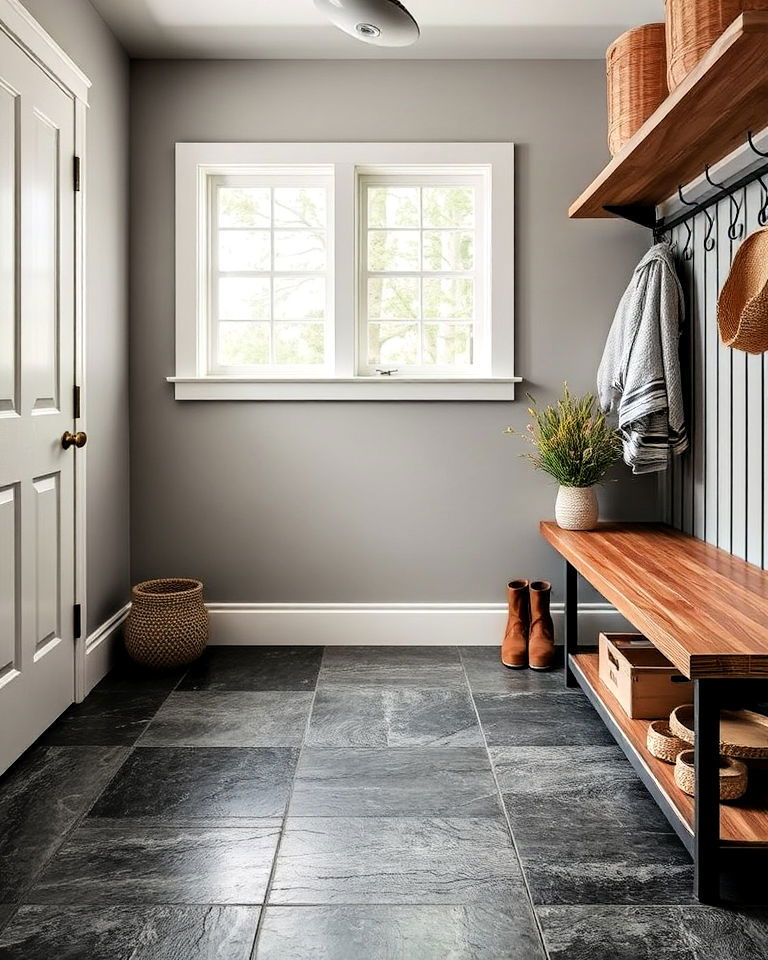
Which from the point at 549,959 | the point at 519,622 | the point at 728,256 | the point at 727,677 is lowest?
the point at 549,959

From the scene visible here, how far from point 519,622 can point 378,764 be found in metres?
1.09

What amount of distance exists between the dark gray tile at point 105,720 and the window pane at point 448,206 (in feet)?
7.22

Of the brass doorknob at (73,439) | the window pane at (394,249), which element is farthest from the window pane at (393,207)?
the brass doorknob at (73,439)

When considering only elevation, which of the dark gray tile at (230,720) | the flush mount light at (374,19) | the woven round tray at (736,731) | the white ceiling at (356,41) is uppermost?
the white ceiling at (356,41)

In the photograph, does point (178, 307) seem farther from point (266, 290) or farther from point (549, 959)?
point (549, 959)

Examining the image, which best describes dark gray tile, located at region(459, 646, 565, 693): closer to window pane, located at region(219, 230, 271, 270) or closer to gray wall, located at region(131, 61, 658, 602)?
gray wall, located at region(131, 61, 658, 602)

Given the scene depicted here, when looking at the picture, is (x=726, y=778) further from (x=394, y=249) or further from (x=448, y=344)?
(x=394, y=249)

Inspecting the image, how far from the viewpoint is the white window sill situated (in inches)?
138

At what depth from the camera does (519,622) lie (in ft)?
10.9

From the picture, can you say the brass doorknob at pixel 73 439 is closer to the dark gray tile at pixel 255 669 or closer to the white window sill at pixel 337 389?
the white window sill at pixel 337 389

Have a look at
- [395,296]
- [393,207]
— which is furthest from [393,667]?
[393,207]

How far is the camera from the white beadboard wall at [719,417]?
8.21 feet

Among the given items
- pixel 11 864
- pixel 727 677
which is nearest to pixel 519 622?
pixel 727 677

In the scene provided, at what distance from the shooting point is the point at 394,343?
12.0 ft
